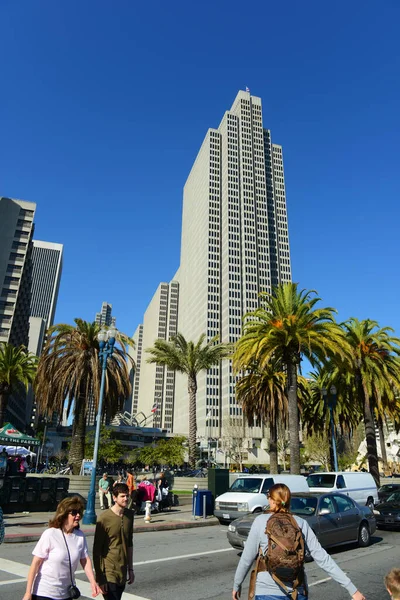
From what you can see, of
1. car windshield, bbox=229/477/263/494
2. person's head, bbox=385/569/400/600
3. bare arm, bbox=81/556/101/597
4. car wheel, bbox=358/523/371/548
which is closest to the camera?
person's head, bbox=385/569/400/600

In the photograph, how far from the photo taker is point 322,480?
1741 cm

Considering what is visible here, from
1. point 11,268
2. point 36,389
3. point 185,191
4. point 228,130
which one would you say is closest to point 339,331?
point 36,389

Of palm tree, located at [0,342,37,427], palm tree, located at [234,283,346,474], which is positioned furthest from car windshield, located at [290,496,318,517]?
palm tree, located at [0,342,37,427]

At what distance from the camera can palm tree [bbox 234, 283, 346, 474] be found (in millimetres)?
24922

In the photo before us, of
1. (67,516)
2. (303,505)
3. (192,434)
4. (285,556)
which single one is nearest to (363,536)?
(303,505)

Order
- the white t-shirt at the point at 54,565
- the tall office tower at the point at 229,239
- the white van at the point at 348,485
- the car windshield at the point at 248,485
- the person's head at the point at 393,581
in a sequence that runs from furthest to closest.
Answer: the tall office tower at the point at 229,239, the white van at the point at 348,485, the car windshield at the point at 248,485, the white t-shirt at the point at 54,565, the person's head at the point at 393,581

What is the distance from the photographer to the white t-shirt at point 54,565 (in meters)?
3.77

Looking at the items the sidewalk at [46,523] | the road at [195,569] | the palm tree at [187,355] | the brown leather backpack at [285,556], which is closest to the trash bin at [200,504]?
the sidewalk at [46,523]

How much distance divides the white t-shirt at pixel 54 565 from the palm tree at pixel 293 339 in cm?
2094

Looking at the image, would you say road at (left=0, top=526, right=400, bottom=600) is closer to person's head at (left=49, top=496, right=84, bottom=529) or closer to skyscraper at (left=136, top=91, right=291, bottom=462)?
person's head at (left=49, top=496, right=84, bottom=529)

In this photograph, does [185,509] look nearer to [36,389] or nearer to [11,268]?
[36,389]

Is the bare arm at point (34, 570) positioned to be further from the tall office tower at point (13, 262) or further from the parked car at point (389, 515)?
the tall office tower at point (13, 262)

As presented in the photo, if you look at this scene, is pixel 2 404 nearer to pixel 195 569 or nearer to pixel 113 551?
pixel 195 569

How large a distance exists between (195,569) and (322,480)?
9865mm
